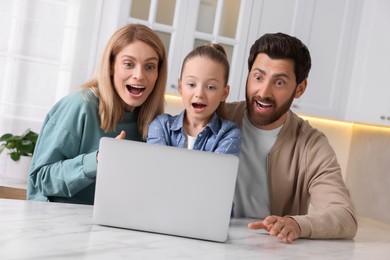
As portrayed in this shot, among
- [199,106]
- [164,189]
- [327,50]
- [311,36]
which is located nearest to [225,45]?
[311,36]

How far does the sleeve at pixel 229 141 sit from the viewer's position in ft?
5.08

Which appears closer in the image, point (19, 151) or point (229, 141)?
point (229, 141)

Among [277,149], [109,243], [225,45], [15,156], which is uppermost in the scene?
[225,45]

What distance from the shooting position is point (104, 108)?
1.81m

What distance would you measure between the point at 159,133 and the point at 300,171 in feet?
1.53

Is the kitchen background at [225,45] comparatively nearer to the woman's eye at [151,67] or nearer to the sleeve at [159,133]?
the woman's eye at [151,67]

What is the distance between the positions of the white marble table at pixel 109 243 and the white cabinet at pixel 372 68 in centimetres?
230

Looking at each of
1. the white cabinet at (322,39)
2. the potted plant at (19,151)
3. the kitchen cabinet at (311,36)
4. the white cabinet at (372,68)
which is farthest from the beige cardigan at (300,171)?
the white cabinet at (372,68)

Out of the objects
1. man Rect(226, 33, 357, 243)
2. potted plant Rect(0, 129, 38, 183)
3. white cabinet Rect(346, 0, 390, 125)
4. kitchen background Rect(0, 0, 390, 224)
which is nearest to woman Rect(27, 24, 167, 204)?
man Rect(226, 33, 357, 243)

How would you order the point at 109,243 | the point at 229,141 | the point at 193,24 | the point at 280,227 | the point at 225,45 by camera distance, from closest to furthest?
the point at 109,243 < the point at 280,227 < the point at 229,141 < the point at 193,24 < the point at 225,45

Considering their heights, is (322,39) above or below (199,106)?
above

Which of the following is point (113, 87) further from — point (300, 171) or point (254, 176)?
point (300, 171)

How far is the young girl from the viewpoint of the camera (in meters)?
1.57

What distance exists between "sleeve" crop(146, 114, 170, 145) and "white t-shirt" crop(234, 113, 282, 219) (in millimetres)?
285
